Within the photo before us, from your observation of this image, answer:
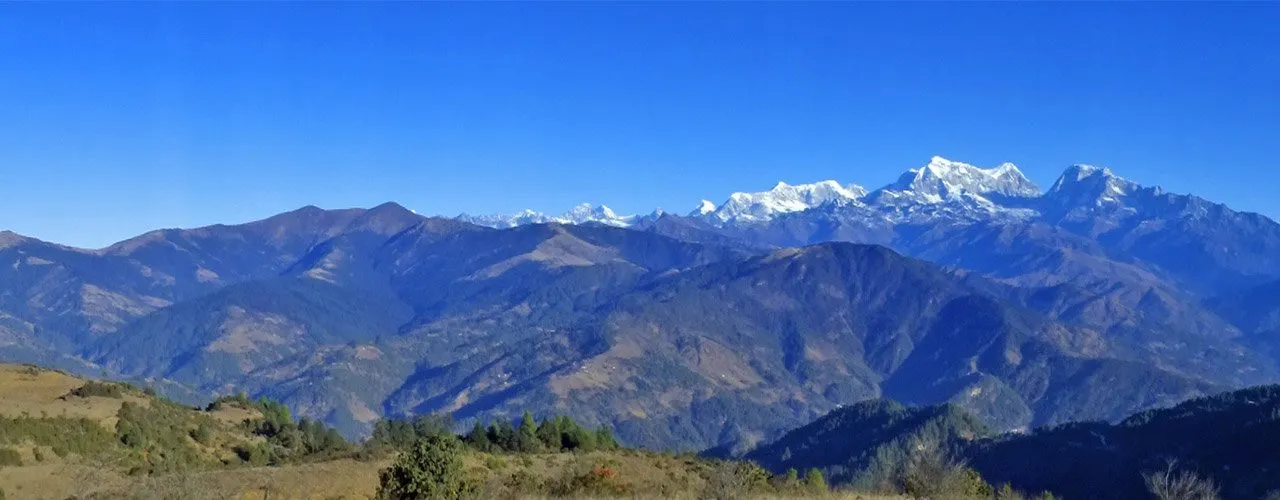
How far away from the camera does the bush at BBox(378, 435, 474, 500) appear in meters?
42.8

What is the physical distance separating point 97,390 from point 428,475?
58.7 metres

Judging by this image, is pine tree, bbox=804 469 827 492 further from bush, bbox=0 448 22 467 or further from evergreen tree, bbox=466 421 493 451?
bush, bbox=0 448 22 467

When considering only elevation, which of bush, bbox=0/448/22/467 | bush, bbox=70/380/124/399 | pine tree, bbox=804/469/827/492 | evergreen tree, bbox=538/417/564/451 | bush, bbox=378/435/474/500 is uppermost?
bush, bbox=70/380/124/399

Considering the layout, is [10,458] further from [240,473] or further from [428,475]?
[428,475]

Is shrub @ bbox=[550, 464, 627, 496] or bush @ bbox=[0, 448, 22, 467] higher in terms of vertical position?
bush @ bbox=[0, 448, 22, 467]

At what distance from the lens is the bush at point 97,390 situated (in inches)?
3455

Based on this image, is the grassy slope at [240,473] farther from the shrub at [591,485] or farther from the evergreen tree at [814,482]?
the evergreen tree at [814,482]

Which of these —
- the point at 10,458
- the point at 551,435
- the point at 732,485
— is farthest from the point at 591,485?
the point at 10,458

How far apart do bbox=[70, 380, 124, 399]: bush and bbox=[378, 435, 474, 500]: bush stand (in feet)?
181

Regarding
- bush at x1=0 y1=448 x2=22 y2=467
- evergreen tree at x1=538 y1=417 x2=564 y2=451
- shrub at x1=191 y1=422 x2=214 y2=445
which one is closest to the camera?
bush at x1=0 y1=448 x2=22 y2=467

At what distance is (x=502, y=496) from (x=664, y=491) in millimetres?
11525

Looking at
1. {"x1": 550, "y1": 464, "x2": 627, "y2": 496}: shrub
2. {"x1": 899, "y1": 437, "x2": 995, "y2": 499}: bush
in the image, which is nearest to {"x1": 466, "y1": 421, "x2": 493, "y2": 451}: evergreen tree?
{"x1": 550, "y1": 464, "x2": 627, "y2": 496}: shrub

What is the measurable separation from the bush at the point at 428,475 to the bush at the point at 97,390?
2171 inches

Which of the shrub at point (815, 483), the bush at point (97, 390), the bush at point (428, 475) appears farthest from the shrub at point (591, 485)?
the bush at point (97, 390)
